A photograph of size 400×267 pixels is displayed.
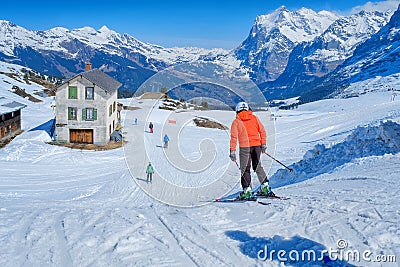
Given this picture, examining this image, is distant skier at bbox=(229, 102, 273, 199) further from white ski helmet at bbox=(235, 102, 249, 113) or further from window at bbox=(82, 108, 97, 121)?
window at bbox=(82, 108, 97, 121)

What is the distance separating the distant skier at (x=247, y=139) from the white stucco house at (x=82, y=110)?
34.7 meters

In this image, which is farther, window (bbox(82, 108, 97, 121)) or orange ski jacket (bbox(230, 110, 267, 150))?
window (bbox(82, 108, 97, 121))

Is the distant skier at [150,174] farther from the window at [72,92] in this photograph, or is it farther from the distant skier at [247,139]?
the window at [72,92]

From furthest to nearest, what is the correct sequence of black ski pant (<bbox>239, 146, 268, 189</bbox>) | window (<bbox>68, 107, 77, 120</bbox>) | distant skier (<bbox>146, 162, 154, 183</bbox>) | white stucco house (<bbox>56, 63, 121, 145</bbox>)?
window (<bbox>68, 107, 77, 120</bbox>) < white stucco house (<bbox>56, 63, 121, 145</bbox>) < distant skier (<bbox>146, 162, 154, 183</bbox>) < black ski pant (<bbox>239, 146, 268, 189</bbox>)

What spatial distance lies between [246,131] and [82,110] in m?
36.2

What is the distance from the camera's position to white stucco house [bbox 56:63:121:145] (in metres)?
42.9

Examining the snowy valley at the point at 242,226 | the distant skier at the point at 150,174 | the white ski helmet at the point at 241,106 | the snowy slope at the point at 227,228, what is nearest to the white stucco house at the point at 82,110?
the distant skier at the point at 150,174

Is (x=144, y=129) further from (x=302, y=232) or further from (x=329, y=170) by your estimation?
(x=302, y=232)

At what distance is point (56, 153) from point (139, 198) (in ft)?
65.1

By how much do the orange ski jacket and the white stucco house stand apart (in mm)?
34979

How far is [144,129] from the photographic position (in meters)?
46.4

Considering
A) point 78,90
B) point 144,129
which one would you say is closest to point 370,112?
point 144,129

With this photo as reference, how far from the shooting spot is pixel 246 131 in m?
10.7

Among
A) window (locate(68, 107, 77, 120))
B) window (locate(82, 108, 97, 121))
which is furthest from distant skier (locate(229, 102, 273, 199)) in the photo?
window (locate(68, 107, 77, 120))
